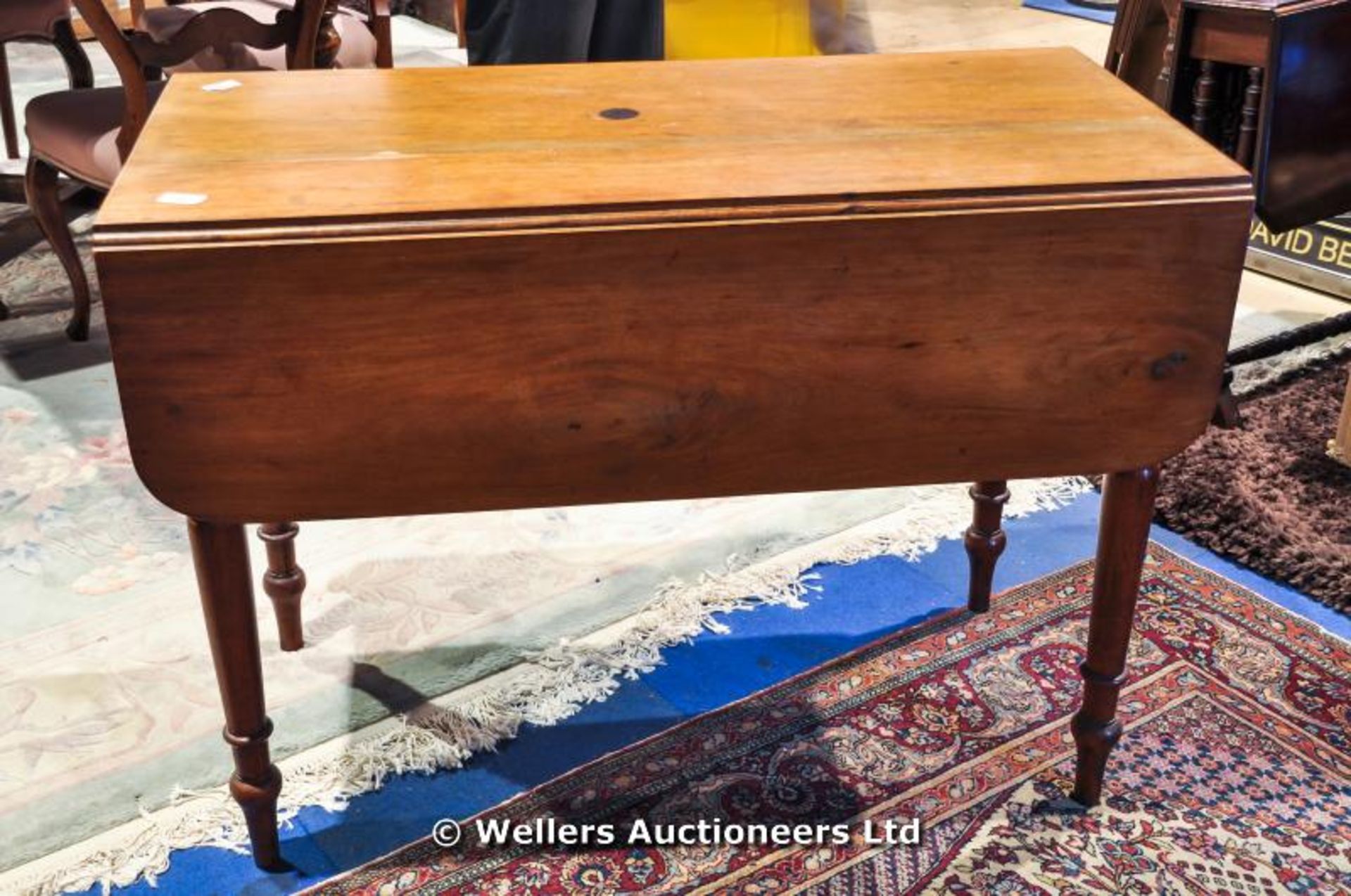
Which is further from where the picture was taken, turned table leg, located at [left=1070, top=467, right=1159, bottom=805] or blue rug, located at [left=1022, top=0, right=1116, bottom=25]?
blue rug, located at [left=1022, top=0, right=1116, bottom=25]

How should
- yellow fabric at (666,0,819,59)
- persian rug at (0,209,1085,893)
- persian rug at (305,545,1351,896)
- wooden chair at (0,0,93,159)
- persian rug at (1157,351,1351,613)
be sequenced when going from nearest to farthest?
1. persian rug at (305,545,1351,896)
2. persian rug at (0,209,1085,893)
3. persian rug at (1157,351,1351,613)
4. wooden chair at (0,0,93,159)
5. yellow fabric at (666,0,819,59)

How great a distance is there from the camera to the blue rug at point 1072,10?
5234 millimetres

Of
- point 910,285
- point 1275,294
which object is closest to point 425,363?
point 910,285

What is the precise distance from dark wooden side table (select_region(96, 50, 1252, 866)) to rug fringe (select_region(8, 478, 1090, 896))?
305mm

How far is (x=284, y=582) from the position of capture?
1.85 meters

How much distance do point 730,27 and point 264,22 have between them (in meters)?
1.56

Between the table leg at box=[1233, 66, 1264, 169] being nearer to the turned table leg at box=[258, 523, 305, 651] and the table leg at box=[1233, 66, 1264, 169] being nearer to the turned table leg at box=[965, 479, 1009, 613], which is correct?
the turned table leg at box=[965, 479, 1009, 613]

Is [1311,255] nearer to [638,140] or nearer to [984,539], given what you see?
[984,539]

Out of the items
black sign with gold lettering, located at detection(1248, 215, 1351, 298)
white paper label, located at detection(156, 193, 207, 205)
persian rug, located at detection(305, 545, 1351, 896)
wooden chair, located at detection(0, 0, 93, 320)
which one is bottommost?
persian rug, located at detection(305, 545, 1351, 896)

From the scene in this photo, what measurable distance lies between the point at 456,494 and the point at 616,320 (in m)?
0.22

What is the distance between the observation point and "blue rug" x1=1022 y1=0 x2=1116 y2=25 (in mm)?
5234

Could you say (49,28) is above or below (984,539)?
above

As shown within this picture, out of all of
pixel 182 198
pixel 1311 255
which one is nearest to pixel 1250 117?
pixel 1311 255

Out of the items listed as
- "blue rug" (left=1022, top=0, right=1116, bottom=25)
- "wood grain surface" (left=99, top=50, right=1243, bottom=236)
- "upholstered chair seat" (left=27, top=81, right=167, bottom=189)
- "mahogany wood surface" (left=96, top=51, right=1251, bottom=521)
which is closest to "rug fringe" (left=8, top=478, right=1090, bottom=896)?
"mahogany wood surface" (left=96, top=51, right=1251, bottom=521)
